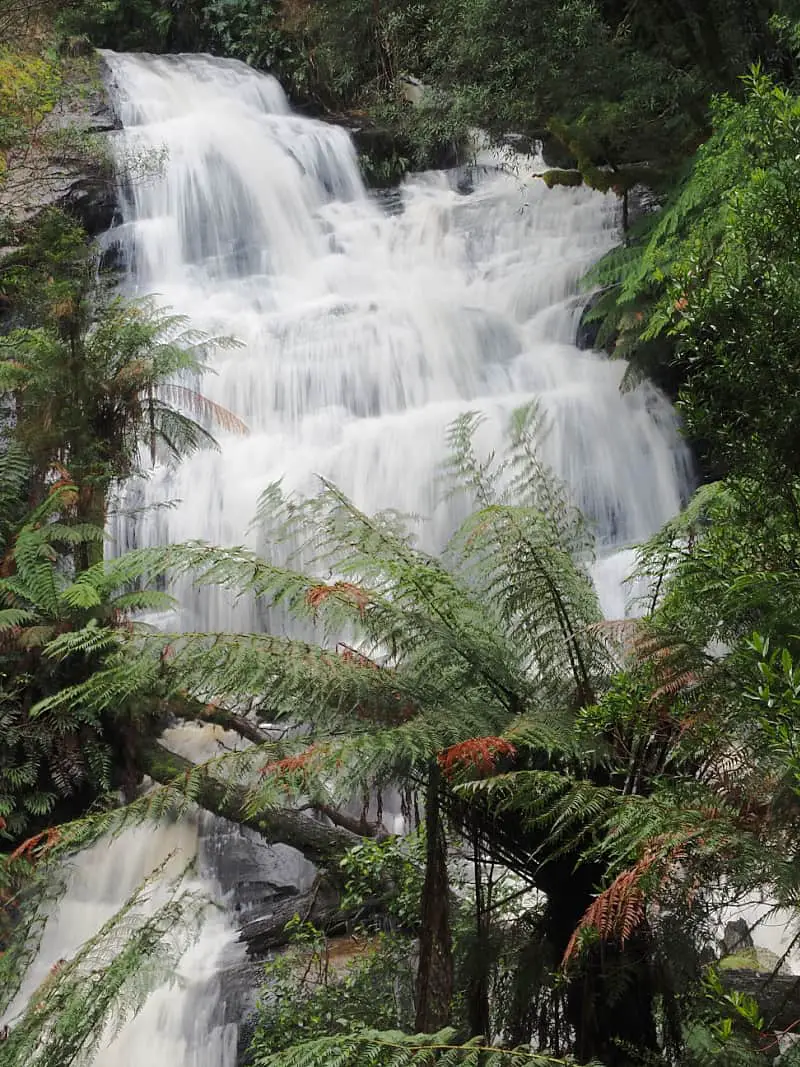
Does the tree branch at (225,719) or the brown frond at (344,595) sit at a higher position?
the brown frond at (344,595)

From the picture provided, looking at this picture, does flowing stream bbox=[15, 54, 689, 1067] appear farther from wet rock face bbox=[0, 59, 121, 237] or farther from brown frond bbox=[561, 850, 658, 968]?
brown frond bbox=[561, 850, 658, 968]

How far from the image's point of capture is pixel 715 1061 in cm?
215

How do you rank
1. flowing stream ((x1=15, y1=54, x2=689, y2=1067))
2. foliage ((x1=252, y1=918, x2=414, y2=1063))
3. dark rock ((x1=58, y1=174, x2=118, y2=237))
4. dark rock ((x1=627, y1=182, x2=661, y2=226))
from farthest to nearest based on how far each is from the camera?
dark rock ((x1=58, y1=174, x2=118, y2=237))
dark rock ((x1=627, y1=182, x2=661, y2=226))
flowing stream ((x1=15, y1=54, x2=689, y2=1067))
foliage ((x1=252, y1=918, x2=414, y2=1063))

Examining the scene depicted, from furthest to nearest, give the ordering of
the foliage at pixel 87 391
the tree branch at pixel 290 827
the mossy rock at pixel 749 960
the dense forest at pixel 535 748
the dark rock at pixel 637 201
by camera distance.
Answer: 1. the dark rock at pixel 637 201
2. the foliage at pixel 87 391
3. the tree branch at pixel 290 827
4. the mossy rock at pixel 749 960
5. the dense forest at pixel 535 748

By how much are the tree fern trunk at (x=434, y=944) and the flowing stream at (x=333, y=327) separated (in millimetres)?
2263

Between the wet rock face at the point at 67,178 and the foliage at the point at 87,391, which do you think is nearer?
the foliage at the point at 87,391

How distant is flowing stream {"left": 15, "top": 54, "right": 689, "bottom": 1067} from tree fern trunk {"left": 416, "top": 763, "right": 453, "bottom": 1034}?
7.42 ft

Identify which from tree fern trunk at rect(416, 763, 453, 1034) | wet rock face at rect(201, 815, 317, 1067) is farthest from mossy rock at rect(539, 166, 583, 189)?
tree fern trunk at rect(416, 763, 453, 1034)

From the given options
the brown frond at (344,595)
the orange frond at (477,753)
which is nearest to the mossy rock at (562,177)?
the brown frond at (344,595)

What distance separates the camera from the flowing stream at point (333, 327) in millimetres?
8086

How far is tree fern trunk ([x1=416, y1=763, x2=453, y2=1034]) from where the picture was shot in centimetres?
234

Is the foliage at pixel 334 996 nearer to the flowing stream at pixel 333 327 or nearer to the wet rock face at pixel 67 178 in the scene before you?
the flowing stream at pixel 333 327

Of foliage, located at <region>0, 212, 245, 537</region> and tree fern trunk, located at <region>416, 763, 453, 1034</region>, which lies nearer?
tree fern trunk, located at <region>416, 763, 453, 1034</region>

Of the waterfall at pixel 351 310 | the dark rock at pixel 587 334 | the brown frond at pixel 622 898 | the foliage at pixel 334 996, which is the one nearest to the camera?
the brown frond at pixel 622 898
